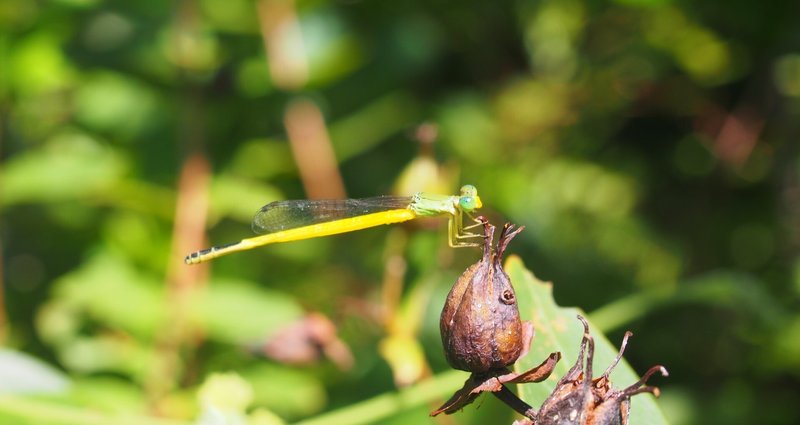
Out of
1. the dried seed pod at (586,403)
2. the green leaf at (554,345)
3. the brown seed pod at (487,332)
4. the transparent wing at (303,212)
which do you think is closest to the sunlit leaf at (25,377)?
the transparent wing at (303,212)

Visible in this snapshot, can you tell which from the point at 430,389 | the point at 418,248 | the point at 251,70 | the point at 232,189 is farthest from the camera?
the point at 251,70

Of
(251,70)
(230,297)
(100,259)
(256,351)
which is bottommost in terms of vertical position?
(256,351)

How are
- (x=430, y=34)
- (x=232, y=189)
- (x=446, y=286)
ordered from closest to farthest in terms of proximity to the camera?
(x=446, y=286) → (x=232, y=189) → (x=430, y=34)

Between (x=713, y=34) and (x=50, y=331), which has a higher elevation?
(x=713, y=34)

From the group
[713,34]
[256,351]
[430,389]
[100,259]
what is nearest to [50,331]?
[100,259]

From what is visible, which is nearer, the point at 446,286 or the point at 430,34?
the point at 446,286

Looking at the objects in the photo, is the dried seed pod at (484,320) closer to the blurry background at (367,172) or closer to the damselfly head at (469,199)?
the damselfly head at (469,199)

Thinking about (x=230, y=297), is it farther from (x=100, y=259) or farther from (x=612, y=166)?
(x=612, y=166)
